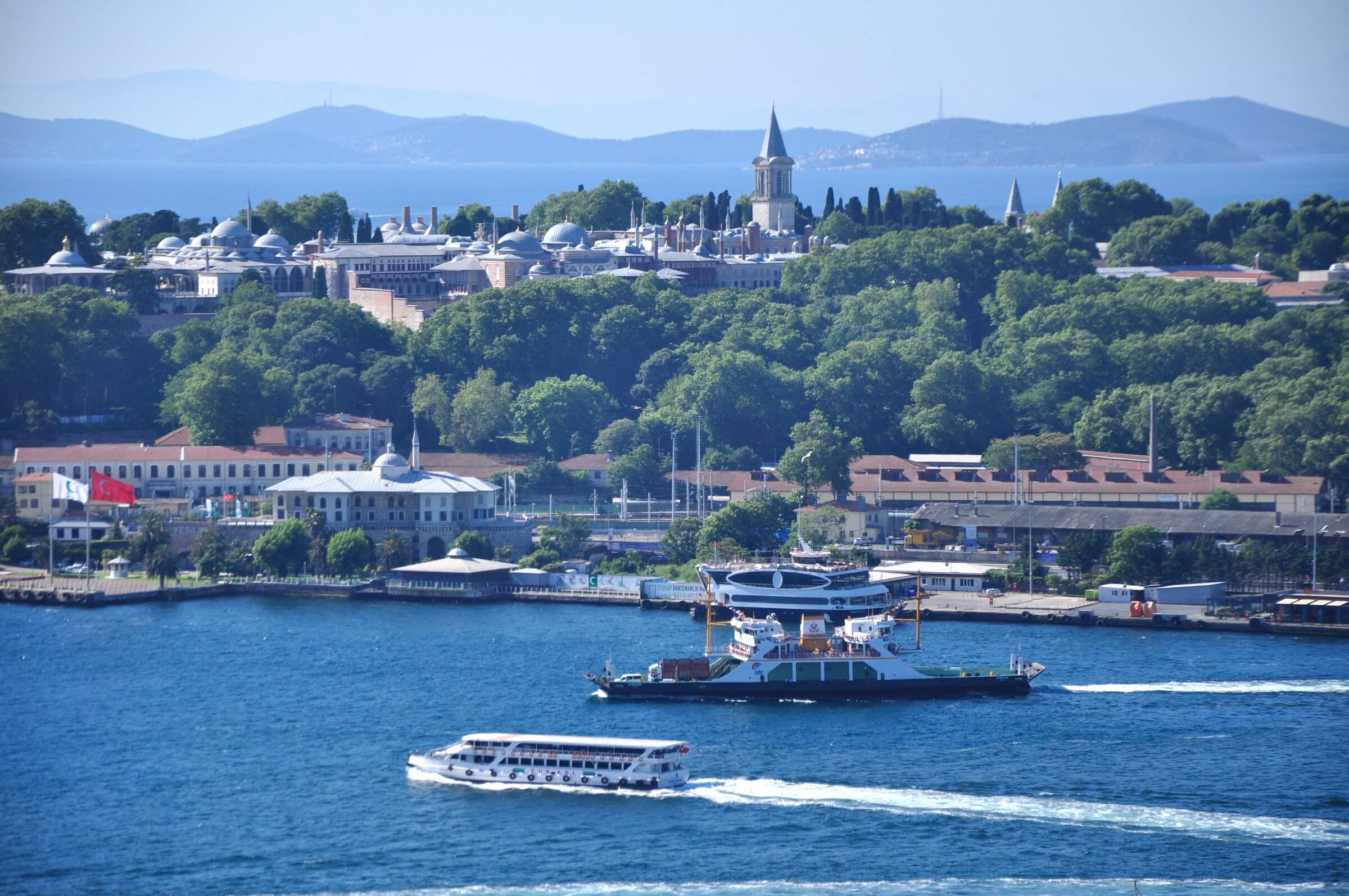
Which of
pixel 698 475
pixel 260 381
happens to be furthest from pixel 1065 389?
pixel 260 381

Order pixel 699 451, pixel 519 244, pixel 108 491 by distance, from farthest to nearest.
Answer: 1. pixel 519 244
2. pixel 699 451
3. pixel 108 491

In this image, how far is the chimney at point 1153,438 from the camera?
72312 mm

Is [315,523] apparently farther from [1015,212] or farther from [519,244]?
[1015,212]

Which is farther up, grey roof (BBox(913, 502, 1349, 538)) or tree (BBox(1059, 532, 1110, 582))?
grey roof (BBox(913, 502, 1349, 538))

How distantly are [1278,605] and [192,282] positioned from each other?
47753mm

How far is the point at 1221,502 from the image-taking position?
67438 millimetres

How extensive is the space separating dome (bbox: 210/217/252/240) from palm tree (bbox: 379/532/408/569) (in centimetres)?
3680

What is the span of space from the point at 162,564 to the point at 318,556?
362 cm

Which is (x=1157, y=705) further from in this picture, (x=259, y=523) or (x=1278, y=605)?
(x=259, y=523)

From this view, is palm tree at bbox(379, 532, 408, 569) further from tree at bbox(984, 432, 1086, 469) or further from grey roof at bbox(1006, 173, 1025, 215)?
grey roof at bbox(1006, 173, 1025, 215)

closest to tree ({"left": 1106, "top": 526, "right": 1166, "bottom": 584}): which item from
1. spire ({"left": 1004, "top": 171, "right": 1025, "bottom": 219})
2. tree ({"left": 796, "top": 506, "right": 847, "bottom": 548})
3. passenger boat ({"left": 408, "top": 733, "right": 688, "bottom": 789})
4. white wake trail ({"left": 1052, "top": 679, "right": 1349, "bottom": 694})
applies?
tree ({"left": 796, "top": 506, "right": 847, "bottom": 548})

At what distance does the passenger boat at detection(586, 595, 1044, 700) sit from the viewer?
161ft

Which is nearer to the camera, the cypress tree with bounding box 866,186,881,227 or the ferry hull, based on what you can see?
the ferry hull

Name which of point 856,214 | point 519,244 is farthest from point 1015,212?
point 519,244
